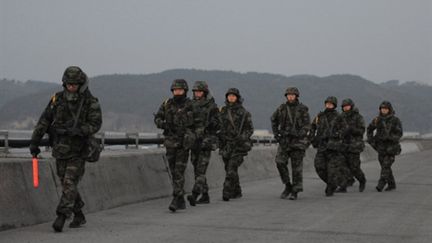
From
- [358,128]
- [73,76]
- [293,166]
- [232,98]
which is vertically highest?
[73,76]

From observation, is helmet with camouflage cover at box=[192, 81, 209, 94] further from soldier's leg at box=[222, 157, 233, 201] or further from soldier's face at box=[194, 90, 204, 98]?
soldier's leg at box=[222, 157, 233, 201]

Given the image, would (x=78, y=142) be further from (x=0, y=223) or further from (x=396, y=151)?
(x=396, y=151)

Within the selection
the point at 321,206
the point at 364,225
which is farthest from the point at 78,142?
the point at 321,206

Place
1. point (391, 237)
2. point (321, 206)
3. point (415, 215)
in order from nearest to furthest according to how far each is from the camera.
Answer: point (391, 237) → point (415, 215) → point (321, 206)

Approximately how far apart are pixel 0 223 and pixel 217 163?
9.21 m

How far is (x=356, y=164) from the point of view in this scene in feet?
57.9

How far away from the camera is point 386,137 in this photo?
57.5 ft

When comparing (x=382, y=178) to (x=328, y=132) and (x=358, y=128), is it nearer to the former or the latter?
(x=358, y=128)

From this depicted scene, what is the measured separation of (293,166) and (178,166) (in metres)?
3.22

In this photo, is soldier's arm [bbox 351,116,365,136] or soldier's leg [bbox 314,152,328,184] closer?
soldier's leg [bbox 314,152,328,184]

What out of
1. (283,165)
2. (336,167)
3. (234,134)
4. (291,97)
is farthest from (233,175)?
(336,167)

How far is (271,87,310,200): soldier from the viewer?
1491 cm

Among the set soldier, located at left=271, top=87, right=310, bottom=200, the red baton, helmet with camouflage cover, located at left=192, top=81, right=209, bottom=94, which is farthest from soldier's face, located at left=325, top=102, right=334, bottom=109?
the red baton

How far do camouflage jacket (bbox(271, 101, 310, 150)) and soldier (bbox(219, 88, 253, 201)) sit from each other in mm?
605
